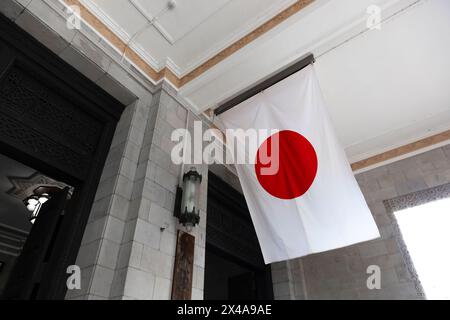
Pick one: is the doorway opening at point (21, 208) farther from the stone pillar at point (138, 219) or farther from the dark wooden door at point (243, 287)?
the dark wooden door at point (243, 287)

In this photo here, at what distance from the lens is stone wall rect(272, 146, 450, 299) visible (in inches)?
145

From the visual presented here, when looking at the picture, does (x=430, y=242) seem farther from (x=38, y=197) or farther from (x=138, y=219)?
(x=38, y=197)

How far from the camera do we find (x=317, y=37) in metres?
2.76

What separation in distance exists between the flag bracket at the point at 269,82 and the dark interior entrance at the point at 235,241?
100 cm

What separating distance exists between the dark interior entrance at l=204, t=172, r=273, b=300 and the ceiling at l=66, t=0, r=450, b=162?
1.24 meters

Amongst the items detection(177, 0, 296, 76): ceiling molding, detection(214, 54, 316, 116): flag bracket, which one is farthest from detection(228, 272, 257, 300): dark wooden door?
detection(177, 0, 296, 76): ceiling molding

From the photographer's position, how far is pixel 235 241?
151 inches

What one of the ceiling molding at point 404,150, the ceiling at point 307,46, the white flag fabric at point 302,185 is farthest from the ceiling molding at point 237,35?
the ceiling molding at point 404,150

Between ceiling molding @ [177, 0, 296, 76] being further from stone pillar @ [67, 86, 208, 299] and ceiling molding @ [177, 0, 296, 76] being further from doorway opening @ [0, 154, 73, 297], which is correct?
doorway opening @ [0, 154, 73, 297]

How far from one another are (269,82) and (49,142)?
6.87 feet

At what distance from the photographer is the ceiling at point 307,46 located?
2740 millimetres
